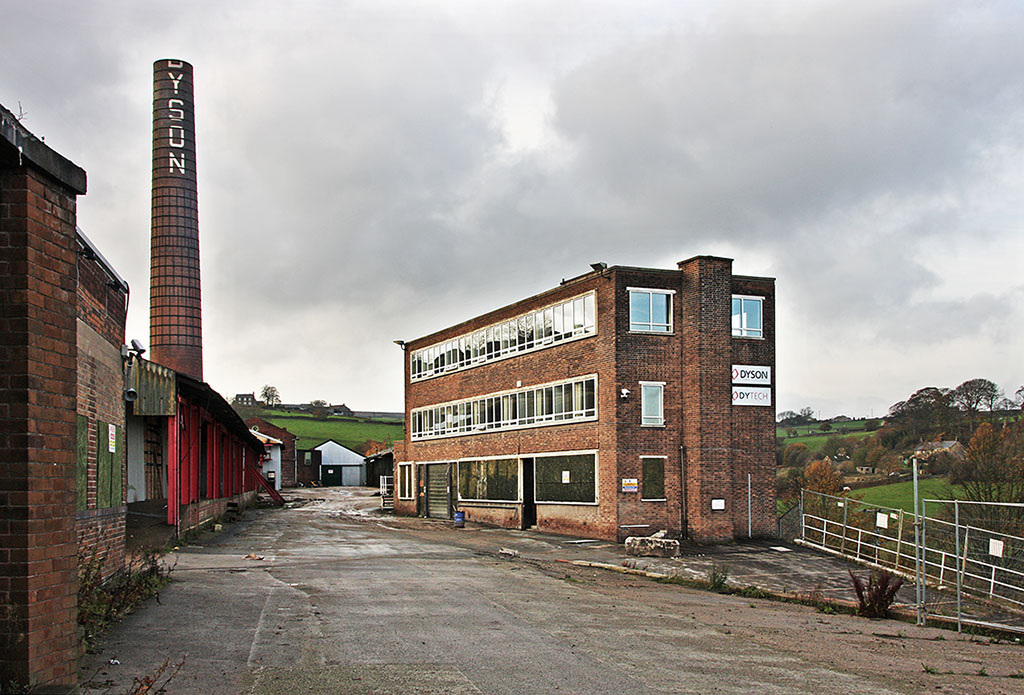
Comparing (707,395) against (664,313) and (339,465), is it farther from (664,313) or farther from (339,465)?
(339,465)

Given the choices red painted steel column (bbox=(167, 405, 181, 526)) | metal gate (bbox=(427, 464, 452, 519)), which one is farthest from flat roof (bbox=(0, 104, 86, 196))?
metal gate (bbox=(427, 464, 452, 519))

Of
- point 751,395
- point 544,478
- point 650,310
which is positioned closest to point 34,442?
point 650,310

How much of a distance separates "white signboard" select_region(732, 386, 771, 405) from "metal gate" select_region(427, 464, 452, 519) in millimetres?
18191

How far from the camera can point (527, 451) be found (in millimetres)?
35375

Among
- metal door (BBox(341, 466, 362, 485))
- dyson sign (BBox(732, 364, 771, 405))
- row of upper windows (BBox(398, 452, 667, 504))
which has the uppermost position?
dyson sign (BBox(732, 364, 771, 405))

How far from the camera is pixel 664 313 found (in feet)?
99.2

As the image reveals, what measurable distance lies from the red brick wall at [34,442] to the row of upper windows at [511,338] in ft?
83.0

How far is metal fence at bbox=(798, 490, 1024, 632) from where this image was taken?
14680mm

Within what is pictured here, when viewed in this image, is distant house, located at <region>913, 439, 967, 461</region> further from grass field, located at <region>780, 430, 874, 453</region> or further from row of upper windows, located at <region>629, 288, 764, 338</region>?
grass field, located at <region>780, 430, 874, 453</region>

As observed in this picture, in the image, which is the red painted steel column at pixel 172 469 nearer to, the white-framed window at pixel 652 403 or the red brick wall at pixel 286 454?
the white-framed window at pixel 652 403

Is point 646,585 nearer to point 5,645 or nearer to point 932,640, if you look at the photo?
point 932,640

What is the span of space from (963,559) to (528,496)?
22.0 metres

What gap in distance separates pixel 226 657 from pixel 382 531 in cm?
2544

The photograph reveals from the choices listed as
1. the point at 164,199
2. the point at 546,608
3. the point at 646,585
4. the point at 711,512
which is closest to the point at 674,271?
the point at 711,512
